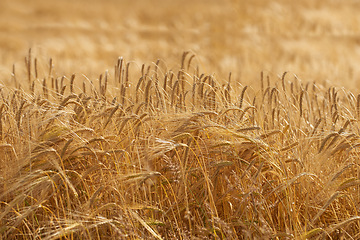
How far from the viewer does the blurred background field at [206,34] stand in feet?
27.6

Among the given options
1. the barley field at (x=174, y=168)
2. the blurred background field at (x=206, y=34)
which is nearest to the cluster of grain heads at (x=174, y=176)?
the barley field at (x=174, y=168)

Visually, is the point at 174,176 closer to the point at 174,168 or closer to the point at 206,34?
the point at 174,168

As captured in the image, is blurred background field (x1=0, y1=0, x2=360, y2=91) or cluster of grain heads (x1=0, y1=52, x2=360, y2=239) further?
blurred background field (x1=0, y1=0, x2=360, y2=91)

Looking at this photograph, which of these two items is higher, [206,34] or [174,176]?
[206,34]

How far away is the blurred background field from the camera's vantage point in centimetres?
842

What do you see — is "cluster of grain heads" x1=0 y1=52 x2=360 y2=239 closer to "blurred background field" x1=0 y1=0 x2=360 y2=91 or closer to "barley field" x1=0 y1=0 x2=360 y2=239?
"barley field" x1=0 y1=0 x2=360 y2=239

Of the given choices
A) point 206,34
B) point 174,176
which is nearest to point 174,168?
point 174,176

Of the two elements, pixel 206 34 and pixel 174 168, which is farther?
pixel 206 34

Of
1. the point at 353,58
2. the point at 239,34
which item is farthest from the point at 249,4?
the point at 353,58

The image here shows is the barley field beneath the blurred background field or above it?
beneath

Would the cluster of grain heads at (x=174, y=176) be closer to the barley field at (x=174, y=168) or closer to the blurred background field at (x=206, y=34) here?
the barley field at (x=174, y=168)

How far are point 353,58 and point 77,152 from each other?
7937mm

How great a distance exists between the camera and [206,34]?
456 inches

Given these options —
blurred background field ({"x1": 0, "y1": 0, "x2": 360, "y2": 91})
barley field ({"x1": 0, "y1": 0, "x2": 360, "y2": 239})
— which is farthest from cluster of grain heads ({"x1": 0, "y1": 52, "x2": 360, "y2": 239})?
blurred background field ({"x1": 0, "y1": 0, "x2": 360, "y2": 91})
